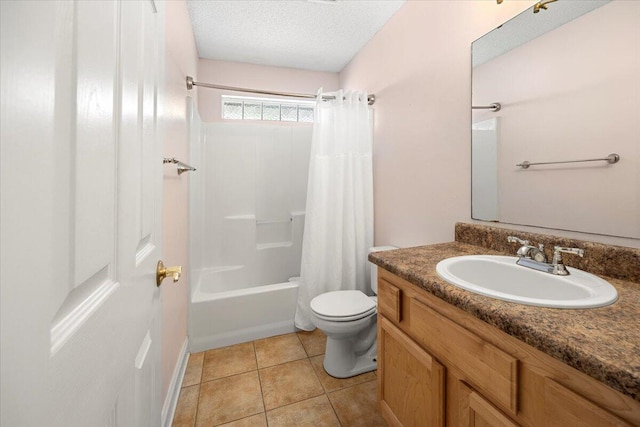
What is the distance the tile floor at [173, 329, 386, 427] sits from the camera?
1.36 meters

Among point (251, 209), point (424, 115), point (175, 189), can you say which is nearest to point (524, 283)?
point (424, 115)

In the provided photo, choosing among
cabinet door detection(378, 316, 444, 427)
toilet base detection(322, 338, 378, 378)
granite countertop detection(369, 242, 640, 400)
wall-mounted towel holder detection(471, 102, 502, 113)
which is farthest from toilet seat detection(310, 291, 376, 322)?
wall-mounted towel holder detection(471, 102, 502, 113)

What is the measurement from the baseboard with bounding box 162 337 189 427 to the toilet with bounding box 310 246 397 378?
33.2 inches

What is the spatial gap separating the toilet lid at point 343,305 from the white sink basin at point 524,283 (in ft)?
2.40

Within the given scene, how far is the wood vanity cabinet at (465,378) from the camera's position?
0.52 meters

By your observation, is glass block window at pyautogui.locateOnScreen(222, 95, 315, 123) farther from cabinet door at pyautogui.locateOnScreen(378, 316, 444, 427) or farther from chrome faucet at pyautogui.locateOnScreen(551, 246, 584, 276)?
chrome faucet at pyautogui.locateOnScreen(551, 246, 584, 276)

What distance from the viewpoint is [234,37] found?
2.24 meters

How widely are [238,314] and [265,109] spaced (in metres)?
2.14

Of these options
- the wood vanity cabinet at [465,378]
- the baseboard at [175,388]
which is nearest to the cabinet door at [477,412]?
the wood vanity cabinet at [465,378]

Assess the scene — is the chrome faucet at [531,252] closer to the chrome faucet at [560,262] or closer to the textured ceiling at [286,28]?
the chrome faucet at [560,262]

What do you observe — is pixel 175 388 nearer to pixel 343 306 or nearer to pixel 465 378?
pixel 343 306

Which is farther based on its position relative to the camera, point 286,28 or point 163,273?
point 286,28

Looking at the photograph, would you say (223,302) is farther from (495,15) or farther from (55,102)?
(495,15)

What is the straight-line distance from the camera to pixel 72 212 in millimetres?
335
